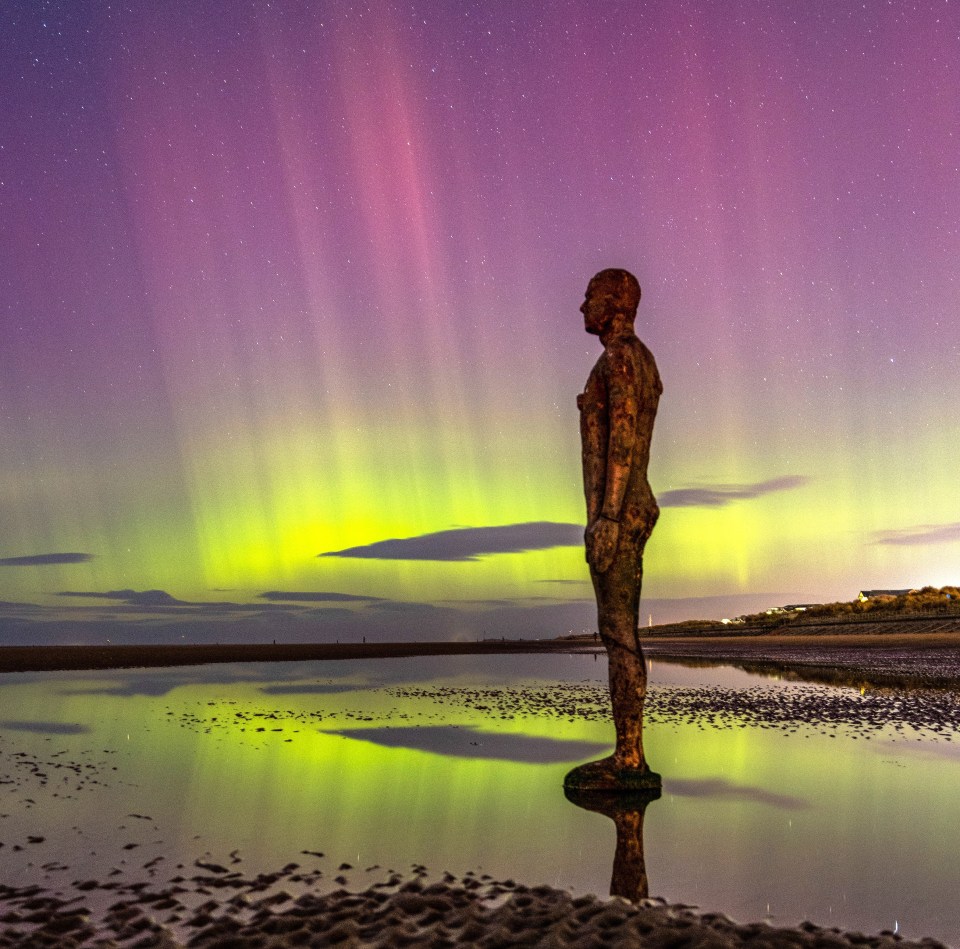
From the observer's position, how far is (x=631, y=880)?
5.26m

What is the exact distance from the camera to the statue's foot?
808cm

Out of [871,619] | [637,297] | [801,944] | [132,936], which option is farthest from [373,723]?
[871,619]

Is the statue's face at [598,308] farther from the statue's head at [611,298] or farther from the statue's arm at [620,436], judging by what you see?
the statue's arm at [620,436]

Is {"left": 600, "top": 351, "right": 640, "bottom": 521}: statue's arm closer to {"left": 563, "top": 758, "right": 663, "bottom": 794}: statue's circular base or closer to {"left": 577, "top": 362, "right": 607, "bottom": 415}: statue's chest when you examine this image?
{"left": 577, "top": 362, "right": 607, "bottom": 415}: statue's chest

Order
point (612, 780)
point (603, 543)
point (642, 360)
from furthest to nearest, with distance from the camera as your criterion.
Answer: point (642, 360) < point (603, 543) < point (612, 780)

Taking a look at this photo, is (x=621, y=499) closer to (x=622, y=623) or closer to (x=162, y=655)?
(x=622, y=623)

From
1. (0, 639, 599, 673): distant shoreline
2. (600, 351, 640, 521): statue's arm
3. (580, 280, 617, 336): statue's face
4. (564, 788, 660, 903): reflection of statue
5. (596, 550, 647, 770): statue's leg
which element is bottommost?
(0, 639, 599, 673): distant shoreline

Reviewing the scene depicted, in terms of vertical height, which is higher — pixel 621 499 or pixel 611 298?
pixel 611 298

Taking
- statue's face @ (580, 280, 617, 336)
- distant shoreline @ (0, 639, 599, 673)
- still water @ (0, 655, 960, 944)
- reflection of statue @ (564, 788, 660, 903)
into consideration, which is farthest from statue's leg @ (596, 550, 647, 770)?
distant shoreline @ (0, 639, 599, 673)

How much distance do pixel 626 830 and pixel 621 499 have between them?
11.2 ft

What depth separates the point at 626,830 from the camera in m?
6.60

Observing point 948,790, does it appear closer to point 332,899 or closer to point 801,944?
point 801,944

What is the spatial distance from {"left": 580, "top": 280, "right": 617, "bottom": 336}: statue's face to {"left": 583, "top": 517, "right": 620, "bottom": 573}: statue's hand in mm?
2309

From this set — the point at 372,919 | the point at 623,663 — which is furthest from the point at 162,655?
the point at 372,919
